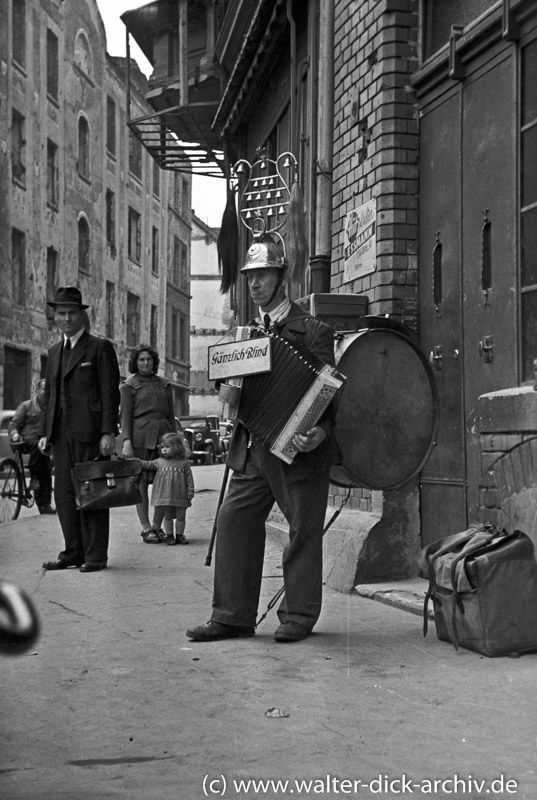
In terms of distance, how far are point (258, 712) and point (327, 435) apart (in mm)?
1855

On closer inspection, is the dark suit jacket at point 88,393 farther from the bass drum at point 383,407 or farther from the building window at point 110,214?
the building window at point 110,214

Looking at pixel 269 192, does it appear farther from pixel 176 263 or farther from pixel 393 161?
pixel 176 263

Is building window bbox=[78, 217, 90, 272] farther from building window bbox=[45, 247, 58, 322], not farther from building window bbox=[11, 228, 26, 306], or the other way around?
building window bbox=[11, 228, 26, 306]

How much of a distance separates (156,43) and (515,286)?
1315 centimetres

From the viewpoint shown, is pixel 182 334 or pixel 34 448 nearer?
pixel 34 448

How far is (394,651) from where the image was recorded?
5.57m

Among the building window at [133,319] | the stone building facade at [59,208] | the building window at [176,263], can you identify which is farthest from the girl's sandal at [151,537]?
the building window at [176,263]

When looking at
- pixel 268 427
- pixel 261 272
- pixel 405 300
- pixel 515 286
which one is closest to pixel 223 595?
pixel 268 427

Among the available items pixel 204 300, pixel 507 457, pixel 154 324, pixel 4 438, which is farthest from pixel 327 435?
pixel 204 300

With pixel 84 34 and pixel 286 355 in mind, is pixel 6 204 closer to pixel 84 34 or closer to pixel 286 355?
pixel 84 34

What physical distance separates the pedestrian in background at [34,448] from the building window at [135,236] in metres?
16.8

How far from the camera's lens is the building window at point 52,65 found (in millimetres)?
19188

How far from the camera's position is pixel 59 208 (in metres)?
31.0

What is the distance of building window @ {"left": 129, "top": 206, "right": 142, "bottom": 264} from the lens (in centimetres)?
3148
